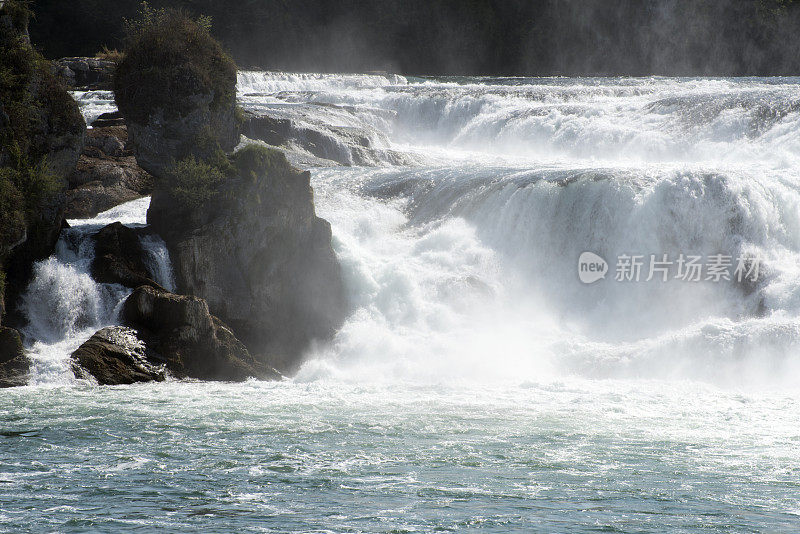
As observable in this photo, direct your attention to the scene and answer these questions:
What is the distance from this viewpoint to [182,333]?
51.8ft

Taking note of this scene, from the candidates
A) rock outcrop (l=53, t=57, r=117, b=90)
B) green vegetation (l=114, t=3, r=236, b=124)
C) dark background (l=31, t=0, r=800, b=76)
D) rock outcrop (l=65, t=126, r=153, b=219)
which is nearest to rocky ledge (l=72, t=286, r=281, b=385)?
green vegetation (l=114, t=3, r=236, b=124)

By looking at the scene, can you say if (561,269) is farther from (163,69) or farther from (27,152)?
(27,152)

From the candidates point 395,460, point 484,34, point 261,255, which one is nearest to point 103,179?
point 261,255

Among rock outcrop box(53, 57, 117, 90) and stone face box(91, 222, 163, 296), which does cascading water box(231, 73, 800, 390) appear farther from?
rock outcrop box(53, 57, 117, 90)

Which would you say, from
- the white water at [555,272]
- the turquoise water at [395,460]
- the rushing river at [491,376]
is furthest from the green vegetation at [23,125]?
the turquoise water at [395,460]

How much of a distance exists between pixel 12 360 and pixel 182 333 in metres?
2.90

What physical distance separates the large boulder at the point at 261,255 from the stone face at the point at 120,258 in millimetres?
652

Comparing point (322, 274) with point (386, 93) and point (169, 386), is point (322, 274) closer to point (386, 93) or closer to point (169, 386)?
point (169, 386)

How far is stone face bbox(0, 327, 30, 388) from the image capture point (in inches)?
559

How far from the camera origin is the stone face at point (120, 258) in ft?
54.4

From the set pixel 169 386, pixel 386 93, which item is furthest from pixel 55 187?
pixel 386 93

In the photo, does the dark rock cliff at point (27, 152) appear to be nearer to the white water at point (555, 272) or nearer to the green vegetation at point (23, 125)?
the green vegetation at point (23, 125)

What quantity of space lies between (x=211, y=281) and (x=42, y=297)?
128 inches

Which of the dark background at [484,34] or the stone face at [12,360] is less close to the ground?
the dark background at [484,34]
